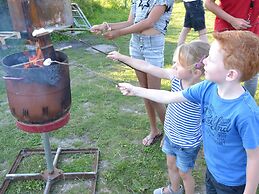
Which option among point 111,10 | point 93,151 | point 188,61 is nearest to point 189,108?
point 188,61

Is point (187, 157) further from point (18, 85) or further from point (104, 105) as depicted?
point (104, 105)

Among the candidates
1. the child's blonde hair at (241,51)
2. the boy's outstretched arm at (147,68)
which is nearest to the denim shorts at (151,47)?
the boy's outstretched arm at (147,68)

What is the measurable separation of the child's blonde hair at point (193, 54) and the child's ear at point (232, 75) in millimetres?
455

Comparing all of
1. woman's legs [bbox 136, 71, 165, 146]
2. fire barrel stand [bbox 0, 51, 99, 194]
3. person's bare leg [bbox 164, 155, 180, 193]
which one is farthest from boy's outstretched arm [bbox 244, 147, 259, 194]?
woman's legs [bbox 136, 71, 165, 146]

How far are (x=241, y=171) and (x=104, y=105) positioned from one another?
2.83 meters

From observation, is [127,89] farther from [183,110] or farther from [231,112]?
[231,112]

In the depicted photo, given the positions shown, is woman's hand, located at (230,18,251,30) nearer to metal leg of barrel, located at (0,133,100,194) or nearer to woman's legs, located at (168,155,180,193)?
woman's legs, located at (168,155,180,193)

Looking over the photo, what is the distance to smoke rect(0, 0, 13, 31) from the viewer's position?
2.68 metres

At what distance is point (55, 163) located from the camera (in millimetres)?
3141

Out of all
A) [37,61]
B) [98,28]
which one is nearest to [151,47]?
[98,28]

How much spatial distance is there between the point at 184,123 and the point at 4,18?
6.34ft

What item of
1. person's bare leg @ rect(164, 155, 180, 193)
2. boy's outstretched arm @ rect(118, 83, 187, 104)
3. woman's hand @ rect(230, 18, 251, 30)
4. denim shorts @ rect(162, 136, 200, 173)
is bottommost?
person's bare leg @ rect(164, 155, 180, 193)

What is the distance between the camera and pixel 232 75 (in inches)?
59.6

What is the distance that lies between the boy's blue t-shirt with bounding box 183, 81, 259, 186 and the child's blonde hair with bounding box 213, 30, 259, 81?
16cm
